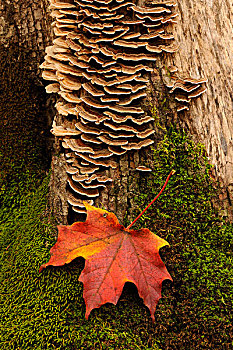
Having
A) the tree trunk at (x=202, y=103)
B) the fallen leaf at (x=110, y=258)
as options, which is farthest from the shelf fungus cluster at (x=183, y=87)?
the fallen leaf at (x=110, y=258)

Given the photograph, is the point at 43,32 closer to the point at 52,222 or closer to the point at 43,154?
the point at 43,154

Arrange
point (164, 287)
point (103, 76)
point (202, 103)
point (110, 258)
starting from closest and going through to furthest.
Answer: point (110, 258)
point (164, 287)
point (103, 76)
point (202, 103)

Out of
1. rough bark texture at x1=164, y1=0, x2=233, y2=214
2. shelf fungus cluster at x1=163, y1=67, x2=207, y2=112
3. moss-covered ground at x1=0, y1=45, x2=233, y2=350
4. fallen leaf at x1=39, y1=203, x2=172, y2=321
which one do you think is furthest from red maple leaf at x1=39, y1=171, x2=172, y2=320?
shelf fungus cluster at x1=163, y1=67, x2=207, y2=112

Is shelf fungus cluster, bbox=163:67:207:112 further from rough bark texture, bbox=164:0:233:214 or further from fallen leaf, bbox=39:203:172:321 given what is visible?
fallen leaf, bbox=39:203:172:321

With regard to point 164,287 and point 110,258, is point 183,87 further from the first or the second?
point 164,287

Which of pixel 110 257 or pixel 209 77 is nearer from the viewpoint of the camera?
pixel 110 257

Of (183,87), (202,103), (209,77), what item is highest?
(209,77)

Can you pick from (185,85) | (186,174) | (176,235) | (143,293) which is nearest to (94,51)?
(185,85)

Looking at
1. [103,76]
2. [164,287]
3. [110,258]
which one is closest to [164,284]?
[164,287]
